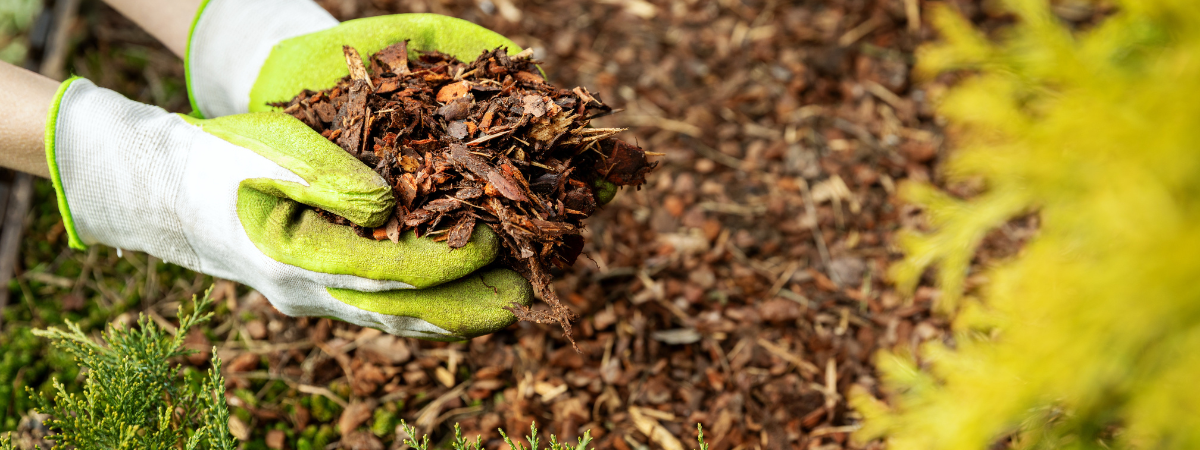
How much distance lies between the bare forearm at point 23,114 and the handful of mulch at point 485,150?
731 millimetres

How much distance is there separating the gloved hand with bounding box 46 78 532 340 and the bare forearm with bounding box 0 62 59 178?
0.12 metres

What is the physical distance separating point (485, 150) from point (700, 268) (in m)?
1.55

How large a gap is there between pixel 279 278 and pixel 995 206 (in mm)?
1911

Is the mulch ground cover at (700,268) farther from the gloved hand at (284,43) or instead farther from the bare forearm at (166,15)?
the bare forearm at (166,15)

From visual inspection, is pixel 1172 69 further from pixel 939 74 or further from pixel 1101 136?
pixel 939 74

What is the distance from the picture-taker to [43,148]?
75.7 inches

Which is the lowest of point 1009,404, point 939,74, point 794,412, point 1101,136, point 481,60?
point 794,412

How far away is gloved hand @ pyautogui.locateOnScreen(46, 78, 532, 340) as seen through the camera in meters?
1.66

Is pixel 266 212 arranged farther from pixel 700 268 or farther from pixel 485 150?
pixel 700 268

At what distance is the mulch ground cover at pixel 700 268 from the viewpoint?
2.56m

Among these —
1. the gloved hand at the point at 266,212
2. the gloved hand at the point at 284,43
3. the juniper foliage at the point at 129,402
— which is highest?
the gloved hand at the point at 284,43

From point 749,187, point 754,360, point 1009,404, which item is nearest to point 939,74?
point 749,187

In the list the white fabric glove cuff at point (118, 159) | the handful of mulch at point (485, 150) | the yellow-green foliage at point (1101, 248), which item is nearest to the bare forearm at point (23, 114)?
the white fabric glove cuff at point (118, 159)

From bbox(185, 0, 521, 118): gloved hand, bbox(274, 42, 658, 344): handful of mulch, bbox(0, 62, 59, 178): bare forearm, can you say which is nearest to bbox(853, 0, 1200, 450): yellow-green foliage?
bbox(274, 42, 658, 344): handful of mulch
